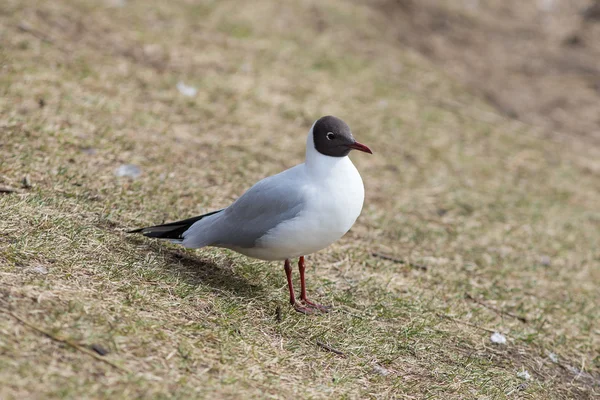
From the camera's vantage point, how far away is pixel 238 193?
16.4 feet

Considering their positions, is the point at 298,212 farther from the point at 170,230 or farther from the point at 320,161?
the point at 170,230

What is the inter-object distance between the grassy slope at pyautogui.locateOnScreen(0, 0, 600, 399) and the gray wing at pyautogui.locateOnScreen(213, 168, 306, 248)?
0.95ft

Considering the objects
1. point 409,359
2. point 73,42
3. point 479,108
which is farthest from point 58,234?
point 479,108

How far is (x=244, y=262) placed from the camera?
13.2ft

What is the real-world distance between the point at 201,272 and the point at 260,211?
19.9 inches

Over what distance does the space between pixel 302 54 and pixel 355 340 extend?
5.04m

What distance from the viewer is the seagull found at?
335 centimetres

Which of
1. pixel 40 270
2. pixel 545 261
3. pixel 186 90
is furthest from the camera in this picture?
pixel 186 90

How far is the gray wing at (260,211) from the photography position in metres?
3.41

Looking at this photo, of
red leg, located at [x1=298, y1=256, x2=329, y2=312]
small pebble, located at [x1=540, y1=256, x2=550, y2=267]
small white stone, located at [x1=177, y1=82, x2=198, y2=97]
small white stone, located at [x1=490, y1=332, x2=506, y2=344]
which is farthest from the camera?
small white stone, located at [x1=177, y1=82, x2=198, y2=97]

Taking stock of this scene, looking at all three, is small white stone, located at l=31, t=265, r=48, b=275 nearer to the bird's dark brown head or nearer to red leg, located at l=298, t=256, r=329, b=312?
red leg, located at l=298, t=256, r=329, b=312

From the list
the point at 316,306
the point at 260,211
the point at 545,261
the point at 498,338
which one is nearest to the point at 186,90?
the point at 260,211

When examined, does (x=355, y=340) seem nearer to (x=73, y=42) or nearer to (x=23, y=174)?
(x=23, y=174)

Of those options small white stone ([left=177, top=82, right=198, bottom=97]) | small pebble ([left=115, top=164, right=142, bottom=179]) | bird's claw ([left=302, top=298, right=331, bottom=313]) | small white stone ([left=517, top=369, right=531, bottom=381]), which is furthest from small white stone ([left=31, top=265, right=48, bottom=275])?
small white stone ([left=177, top=82, right=198, bottom=97])
